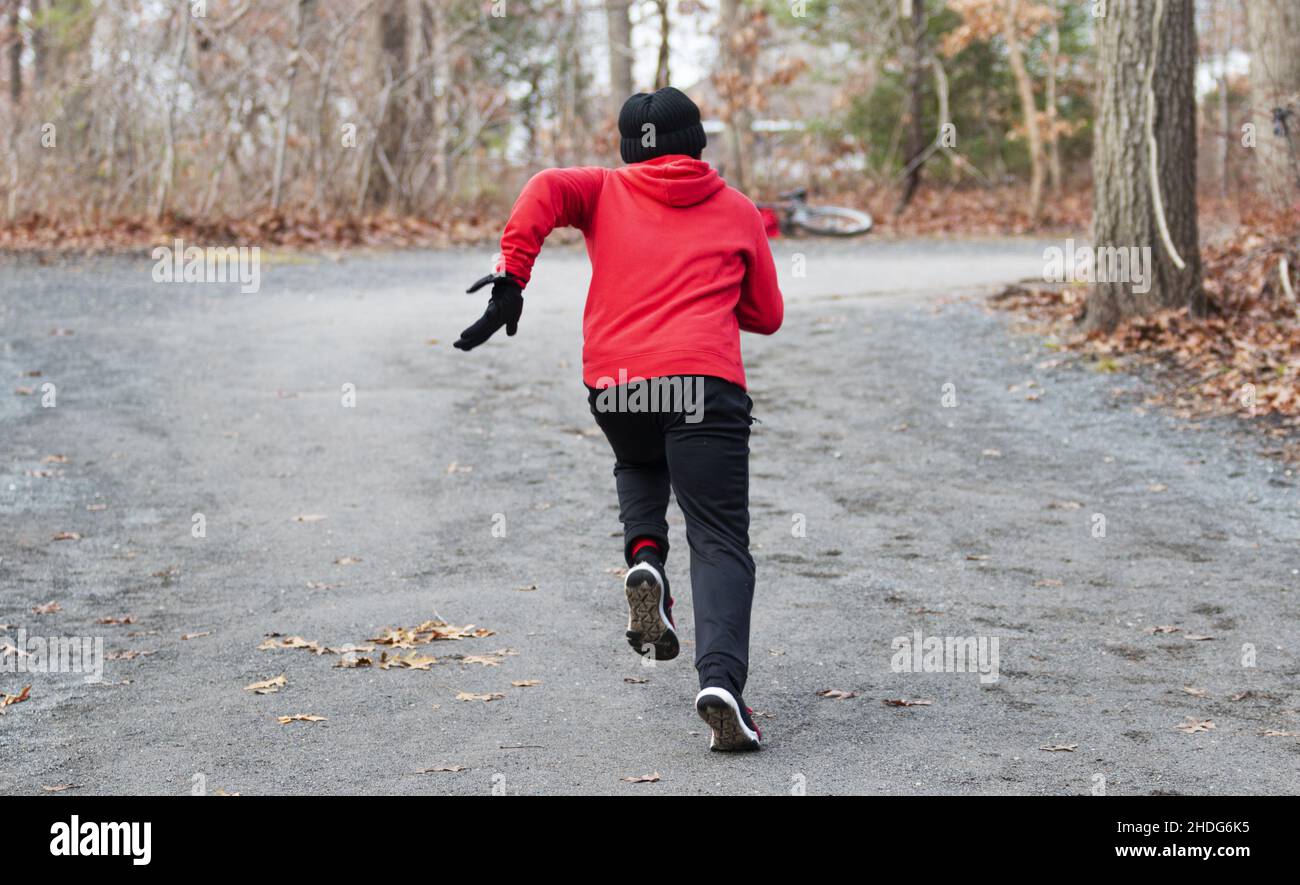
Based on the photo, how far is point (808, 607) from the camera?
6738 millimetres

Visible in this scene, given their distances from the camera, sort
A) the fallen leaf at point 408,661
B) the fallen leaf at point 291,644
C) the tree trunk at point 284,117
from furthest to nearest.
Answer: the tree trunk at point 284,117
the fallen leaf at point 291,644
the fallen leaf at point 408,661

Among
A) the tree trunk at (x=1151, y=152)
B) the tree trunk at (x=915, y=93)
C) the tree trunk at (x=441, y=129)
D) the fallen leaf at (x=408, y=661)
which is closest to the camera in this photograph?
the fallen leaf at (x=408, y=661)

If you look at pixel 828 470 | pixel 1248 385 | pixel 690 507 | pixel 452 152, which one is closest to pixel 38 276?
pixel 452 152

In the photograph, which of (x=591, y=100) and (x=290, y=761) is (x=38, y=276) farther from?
(x=591, y=100)

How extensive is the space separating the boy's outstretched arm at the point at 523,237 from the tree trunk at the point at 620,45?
24.9 meters

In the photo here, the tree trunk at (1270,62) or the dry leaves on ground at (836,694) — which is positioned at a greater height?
the tree trunk at (1270,62)

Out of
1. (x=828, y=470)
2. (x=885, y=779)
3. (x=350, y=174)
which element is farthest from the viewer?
(x=350, y=174)

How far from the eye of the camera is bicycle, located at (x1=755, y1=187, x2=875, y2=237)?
24.1 meters

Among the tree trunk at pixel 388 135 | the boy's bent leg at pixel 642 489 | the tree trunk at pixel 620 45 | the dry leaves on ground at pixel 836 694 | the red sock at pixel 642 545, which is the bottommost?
the dry leaves on ground at pixel 836 694

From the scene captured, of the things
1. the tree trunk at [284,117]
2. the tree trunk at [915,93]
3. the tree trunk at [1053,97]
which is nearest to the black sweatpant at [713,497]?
the tree trunk at [284,117]

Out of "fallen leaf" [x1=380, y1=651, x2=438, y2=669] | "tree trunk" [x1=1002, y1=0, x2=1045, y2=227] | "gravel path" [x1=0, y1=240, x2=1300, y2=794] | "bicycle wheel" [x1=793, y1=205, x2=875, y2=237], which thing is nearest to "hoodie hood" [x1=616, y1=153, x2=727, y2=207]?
"gravel path" [x1=0, y1=240, x2=1300, y2=794]

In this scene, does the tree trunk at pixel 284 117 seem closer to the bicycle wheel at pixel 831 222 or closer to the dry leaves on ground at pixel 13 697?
the bicycle wheel at pixel 831 222

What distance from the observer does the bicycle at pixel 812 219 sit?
24062mm
